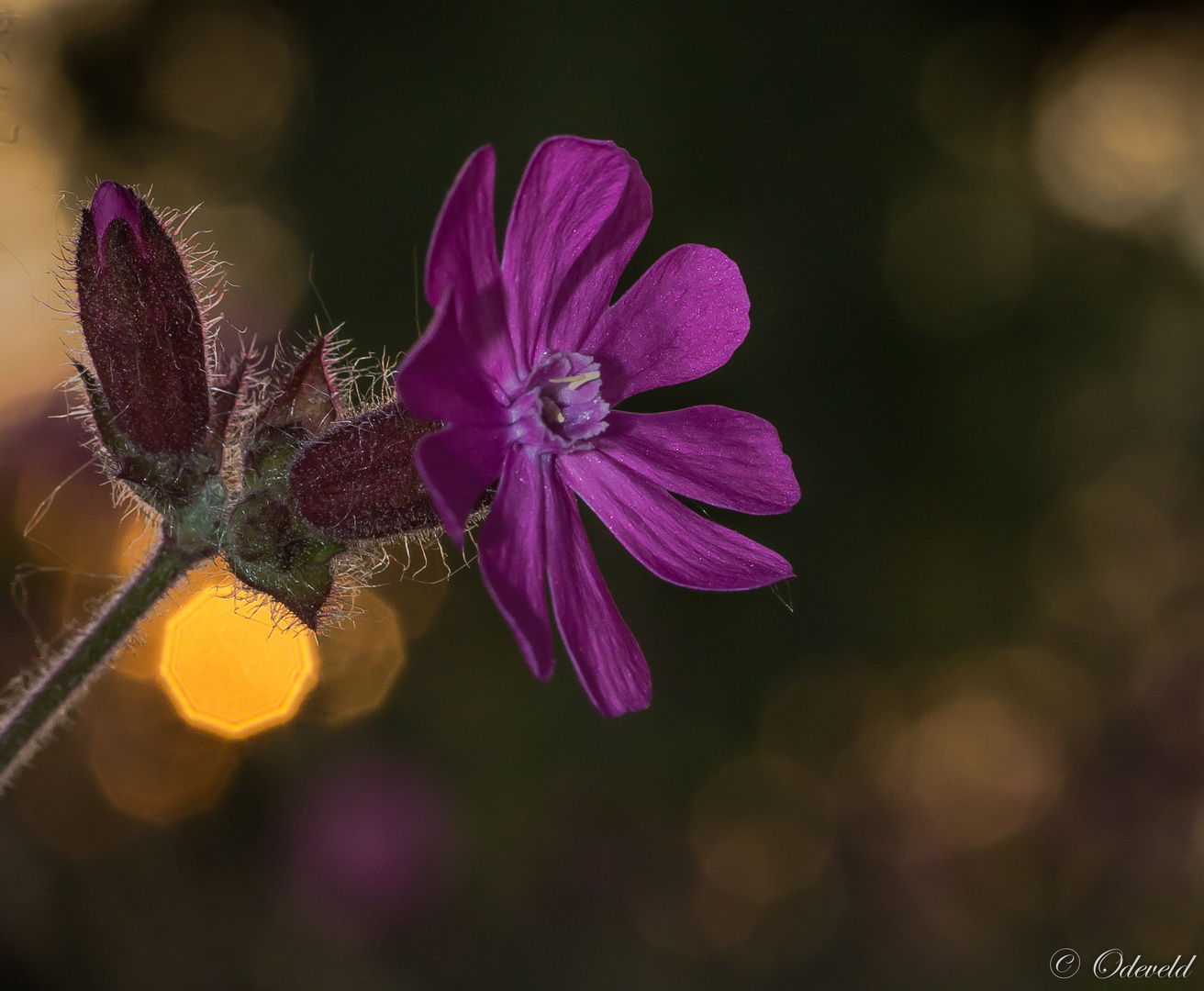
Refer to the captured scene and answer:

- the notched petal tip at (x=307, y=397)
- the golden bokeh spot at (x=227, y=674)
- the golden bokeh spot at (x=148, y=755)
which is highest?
the notched petal tip at (x=307, y=397)

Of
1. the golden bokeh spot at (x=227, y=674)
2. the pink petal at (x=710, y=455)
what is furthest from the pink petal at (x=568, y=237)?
the golden bokeh spot at (x=227, y=674)

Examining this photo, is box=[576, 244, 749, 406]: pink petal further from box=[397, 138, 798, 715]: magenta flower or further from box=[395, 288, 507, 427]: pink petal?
box=[395, 288, 507, 427]: pink petal

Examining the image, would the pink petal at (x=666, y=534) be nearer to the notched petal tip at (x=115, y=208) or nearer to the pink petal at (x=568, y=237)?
the pink petal at (x=568, y=237)

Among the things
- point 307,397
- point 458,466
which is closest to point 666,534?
point 458,466

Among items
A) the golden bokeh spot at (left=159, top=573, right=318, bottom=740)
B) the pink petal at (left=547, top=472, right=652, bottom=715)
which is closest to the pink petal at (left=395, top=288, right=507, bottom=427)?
the pink petal at (left=547, top=472, right=652, bottom=715)

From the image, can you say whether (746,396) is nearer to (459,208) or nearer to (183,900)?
(183,900)

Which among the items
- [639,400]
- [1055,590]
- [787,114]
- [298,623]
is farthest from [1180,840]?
[298,623]
